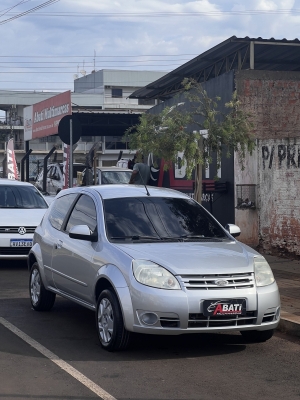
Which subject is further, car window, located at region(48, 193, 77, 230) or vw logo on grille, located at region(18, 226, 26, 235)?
vw logo on grille, located at region(18, 226, 26, 235)

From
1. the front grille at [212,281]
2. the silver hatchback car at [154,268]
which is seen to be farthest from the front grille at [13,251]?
the front grille at [212,281]

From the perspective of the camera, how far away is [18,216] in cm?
1377

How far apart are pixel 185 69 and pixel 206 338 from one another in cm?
1449

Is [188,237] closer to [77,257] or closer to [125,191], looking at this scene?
[125,191]

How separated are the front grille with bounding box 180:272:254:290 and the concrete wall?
713cm

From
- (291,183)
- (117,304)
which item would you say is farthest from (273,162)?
(117,304)

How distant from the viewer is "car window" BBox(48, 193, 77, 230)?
29.0 feet

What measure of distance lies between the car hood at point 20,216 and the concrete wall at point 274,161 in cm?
453

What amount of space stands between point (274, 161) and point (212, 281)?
8.09 meters

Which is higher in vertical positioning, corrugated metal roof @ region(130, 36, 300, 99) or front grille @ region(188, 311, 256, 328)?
corrugated metal roof @ region(130, 36, 300, 99)

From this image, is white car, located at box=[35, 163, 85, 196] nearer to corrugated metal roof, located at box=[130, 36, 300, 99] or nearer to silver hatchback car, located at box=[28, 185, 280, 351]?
corrugated metal roof, located at box=[130, 36, 300, 99]

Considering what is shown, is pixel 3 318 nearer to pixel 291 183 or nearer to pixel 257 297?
pixel 257 297

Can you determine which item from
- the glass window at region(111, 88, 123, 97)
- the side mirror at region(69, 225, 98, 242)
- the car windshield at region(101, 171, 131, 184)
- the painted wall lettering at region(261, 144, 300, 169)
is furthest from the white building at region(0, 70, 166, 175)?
the side mirror at region(69, 225, 98, 242)

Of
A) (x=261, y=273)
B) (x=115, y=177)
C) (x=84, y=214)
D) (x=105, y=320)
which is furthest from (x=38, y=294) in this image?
(x=115, y=177)
